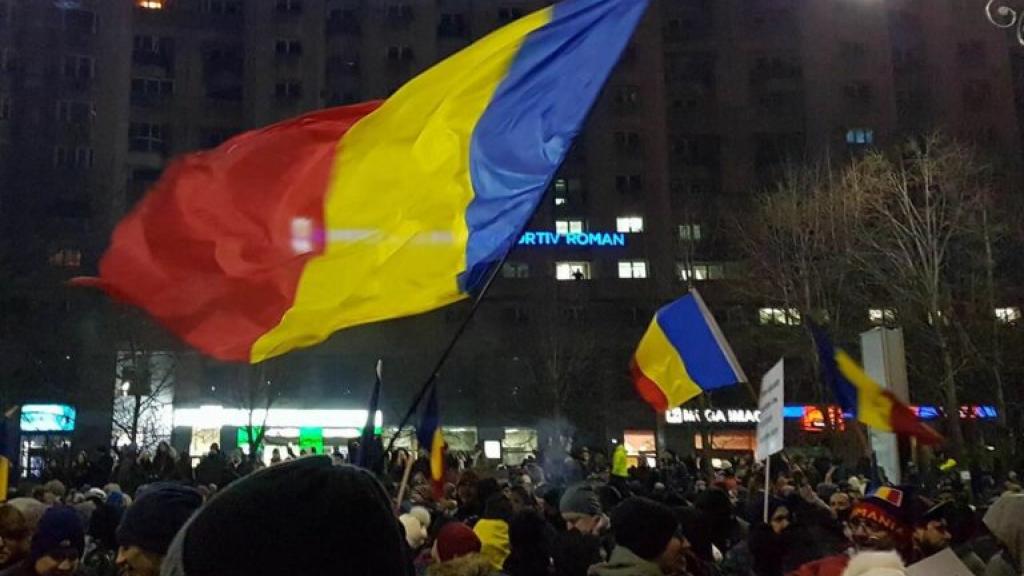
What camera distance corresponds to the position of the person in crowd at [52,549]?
4730 mm

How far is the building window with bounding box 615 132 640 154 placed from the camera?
209 ft

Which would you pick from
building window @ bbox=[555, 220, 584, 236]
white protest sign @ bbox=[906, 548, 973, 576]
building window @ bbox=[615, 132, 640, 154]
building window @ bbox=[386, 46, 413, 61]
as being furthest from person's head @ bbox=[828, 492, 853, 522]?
building window @ bbox=[386, 46, 413, 61]

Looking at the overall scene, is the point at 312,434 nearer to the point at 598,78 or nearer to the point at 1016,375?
the point at 1016,375

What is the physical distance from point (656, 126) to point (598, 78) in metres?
59.2

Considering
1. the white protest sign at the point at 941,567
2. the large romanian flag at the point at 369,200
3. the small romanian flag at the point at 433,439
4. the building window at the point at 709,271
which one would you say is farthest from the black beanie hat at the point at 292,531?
the building window at the point at 709,271

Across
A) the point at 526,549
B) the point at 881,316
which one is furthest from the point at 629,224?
the point at 526,549

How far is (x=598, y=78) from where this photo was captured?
247 inches

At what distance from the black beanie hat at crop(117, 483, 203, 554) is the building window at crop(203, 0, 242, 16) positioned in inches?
2605

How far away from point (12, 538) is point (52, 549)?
2.64ft

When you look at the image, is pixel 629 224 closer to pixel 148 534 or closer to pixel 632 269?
pixel 632 269

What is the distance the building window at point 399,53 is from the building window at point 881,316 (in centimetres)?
3761

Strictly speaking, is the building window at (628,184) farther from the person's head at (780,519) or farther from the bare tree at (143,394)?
the person's head at (780,519)

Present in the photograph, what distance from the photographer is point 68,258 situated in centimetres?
5438

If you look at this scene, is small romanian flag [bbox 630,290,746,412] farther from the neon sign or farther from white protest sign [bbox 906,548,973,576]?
the neon sign
